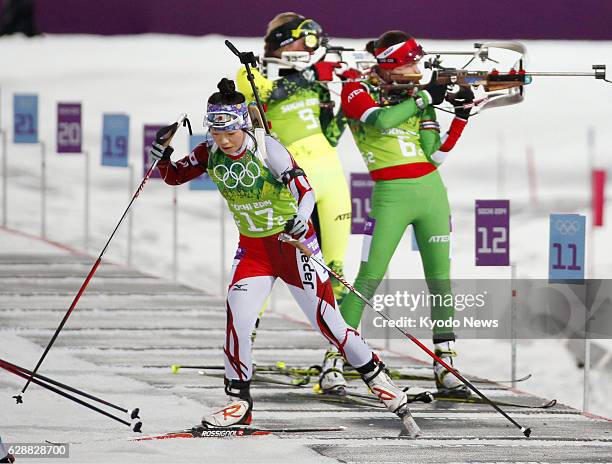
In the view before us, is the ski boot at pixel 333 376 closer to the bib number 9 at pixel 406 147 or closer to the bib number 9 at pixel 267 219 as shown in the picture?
the bib number 9 at pixel 406 147

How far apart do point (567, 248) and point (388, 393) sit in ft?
5.98

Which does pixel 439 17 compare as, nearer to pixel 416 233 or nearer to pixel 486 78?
pixel 486 78

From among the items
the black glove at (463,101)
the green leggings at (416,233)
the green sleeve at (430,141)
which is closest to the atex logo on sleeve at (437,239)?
the green leggings at (416,233)

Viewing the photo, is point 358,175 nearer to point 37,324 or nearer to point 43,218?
point 37,324

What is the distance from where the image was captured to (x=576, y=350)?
12938 mm

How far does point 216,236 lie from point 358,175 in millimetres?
4941

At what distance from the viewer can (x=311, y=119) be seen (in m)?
9.02

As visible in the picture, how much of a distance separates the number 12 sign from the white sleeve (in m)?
2.08

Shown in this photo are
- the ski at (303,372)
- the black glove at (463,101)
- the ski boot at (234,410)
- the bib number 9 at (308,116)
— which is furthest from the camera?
the ski at (303,372)

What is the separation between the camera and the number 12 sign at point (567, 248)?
8828mm

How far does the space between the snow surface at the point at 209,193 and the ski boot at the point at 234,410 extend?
2.31ft

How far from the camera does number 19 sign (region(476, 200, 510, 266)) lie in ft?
31.7

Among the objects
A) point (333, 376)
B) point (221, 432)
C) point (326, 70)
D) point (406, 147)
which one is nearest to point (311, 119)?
point (326, 70)

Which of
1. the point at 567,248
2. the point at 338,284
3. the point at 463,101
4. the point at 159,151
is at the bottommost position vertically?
the point at 338,284
